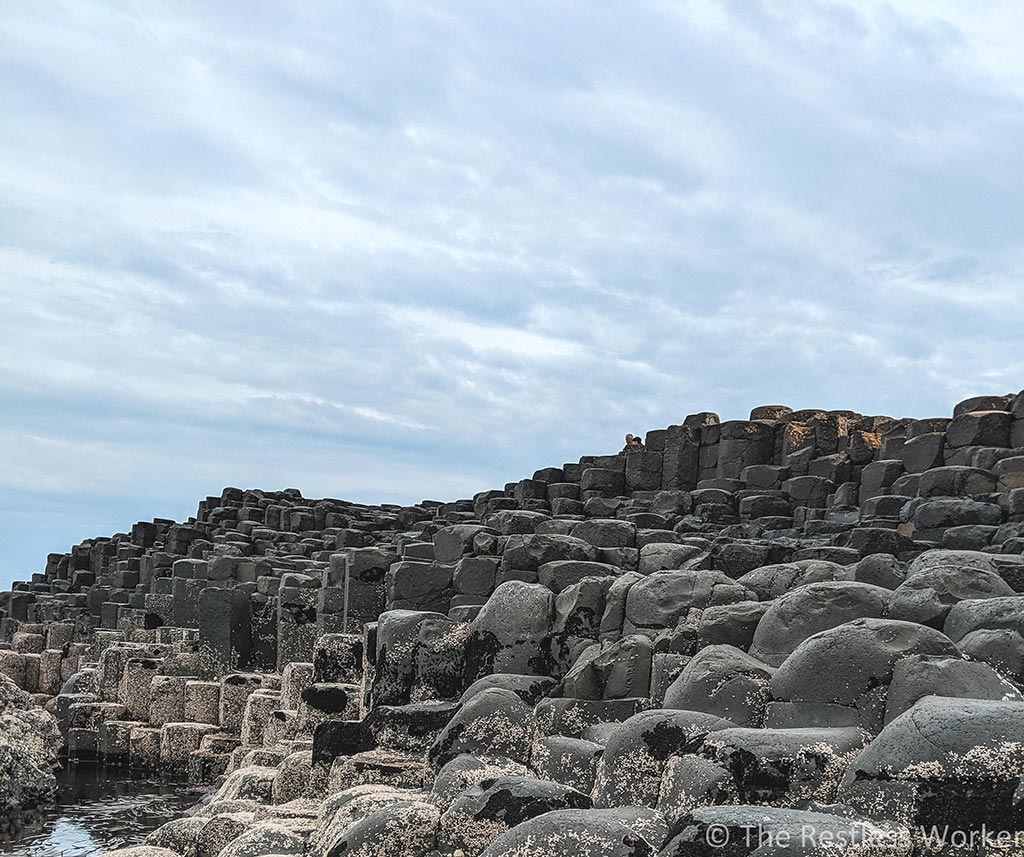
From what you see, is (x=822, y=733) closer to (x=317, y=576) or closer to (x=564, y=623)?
(x=564, y=623)

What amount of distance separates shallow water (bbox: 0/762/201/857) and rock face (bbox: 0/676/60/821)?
0.25m

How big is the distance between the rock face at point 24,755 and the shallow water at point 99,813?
25 cm

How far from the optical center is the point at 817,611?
7203 millimetres

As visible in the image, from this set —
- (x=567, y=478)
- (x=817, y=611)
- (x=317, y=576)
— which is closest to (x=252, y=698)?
(x=317, y=576)

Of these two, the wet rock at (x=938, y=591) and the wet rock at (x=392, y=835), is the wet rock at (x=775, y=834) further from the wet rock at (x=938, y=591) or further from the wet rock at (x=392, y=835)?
the wet rock at (x=938, y=591)

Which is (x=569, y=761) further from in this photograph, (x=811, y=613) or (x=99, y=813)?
(x=99, y=813)

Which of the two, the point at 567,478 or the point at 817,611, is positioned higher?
the point at 567,478

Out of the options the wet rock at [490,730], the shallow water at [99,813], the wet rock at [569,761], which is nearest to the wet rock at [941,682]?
the wet rock at [569,761]

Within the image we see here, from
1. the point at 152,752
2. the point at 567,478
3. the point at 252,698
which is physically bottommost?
the point at 152,752

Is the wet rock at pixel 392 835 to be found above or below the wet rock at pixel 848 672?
below

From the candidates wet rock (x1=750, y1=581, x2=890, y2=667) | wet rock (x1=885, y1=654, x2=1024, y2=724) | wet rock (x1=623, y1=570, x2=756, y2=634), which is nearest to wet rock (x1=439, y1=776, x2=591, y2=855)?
wet rock (x1=885, y1=654, x2=1024, y2=724)

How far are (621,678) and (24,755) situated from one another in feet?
27.9

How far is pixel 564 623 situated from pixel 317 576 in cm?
821

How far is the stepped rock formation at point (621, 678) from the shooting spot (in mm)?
4902
